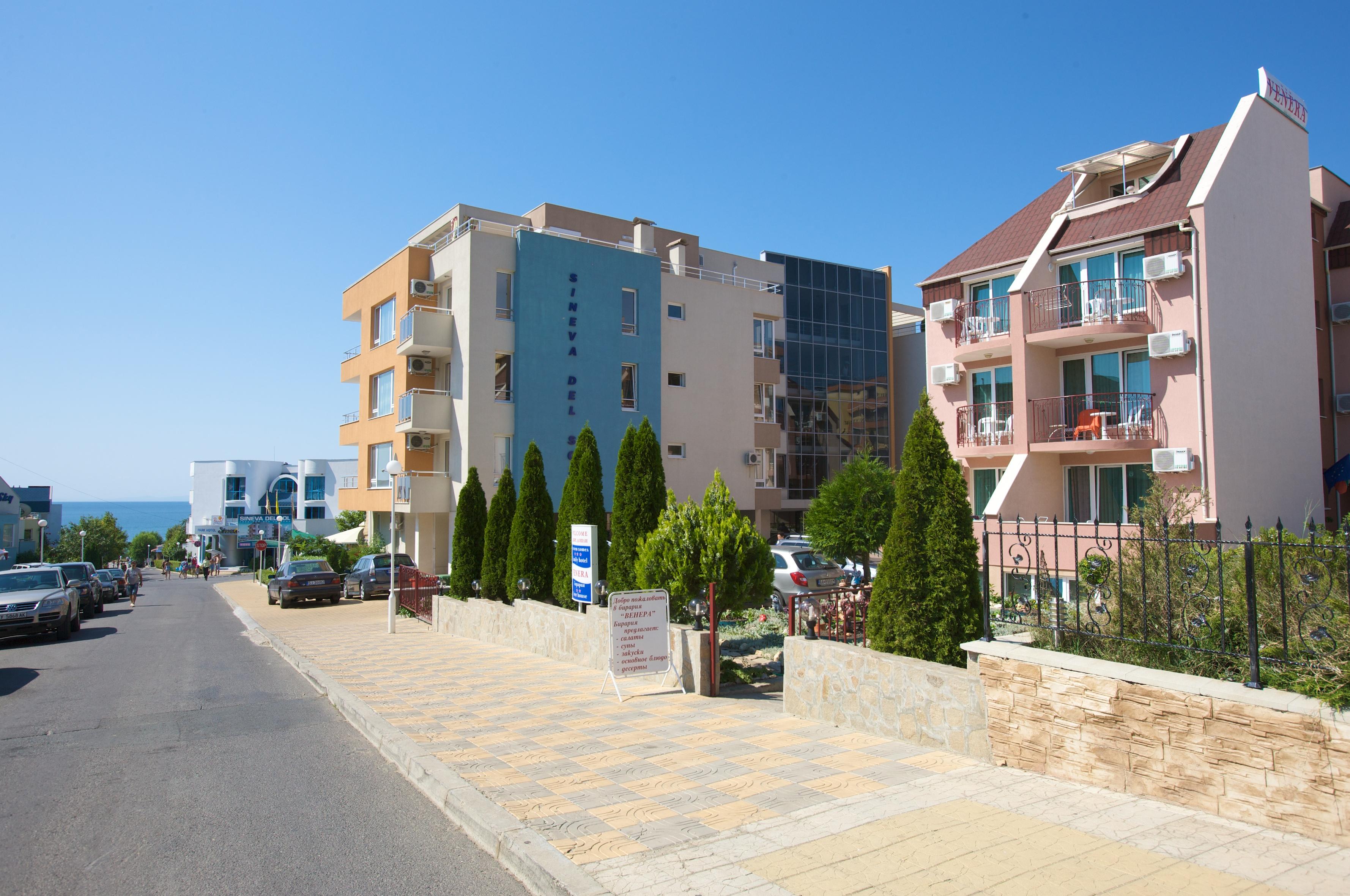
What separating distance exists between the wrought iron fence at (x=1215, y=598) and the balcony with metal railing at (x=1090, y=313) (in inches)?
532

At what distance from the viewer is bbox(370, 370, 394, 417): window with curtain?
33.3 meters

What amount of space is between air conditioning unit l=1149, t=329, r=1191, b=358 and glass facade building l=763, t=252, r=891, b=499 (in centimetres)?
2741

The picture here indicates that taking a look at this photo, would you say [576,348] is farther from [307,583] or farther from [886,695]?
[886,695]

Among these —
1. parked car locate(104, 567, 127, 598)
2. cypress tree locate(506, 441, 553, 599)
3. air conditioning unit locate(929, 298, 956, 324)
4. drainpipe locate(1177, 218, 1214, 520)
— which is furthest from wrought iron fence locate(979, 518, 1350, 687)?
parked car locate(104, 567, 127, 598)

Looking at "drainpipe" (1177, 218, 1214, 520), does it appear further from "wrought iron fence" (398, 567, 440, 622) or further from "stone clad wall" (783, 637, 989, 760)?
"wrought iron fence" (398, 567, 440, 622)

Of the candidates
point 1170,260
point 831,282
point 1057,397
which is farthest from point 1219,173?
point 831,282

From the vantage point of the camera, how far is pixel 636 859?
504cm

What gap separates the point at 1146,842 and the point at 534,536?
1379cm

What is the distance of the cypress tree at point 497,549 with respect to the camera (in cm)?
1883

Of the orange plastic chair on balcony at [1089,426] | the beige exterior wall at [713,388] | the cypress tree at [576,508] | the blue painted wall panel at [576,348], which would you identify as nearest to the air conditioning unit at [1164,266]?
the orange plastic chair on balcony at [1089,426]

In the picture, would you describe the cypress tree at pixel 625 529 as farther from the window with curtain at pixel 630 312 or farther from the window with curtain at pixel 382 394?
the window with curtain at pixel 382 394

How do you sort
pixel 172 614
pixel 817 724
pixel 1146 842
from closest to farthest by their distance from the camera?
pixel 1146 842 < pixel 817 724 < pixel 172 614

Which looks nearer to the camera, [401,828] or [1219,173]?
[401,828]

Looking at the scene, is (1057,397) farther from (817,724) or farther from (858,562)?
(817,724)
